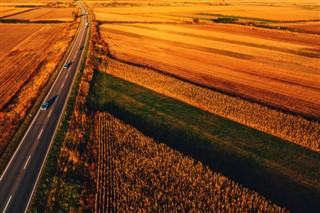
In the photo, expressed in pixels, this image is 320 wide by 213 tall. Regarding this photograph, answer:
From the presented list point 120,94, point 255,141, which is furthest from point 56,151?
point 255,141

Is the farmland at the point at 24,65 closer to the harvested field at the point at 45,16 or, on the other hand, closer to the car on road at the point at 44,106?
the car on road at the point at 44,106

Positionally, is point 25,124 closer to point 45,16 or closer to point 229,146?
point 229,146

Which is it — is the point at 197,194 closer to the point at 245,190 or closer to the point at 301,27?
the point at 245,190

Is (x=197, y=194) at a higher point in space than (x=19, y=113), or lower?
lower

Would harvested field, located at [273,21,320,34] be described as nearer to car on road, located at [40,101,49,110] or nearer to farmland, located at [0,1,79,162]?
farmland, located at [0,1,79,162]

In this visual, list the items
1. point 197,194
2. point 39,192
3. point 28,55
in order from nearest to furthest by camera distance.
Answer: point 197,194 < point 39,192 < point 28,55

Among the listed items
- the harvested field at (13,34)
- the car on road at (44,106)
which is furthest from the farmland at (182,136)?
the harvested field at (13,34)
